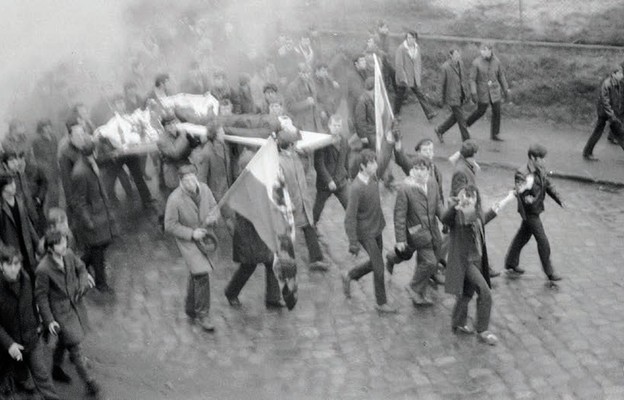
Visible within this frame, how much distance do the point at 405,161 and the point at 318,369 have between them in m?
4.21

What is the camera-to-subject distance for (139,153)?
1138 cm

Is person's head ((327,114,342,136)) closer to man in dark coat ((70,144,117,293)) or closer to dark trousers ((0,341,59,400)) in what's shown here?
man in dark coat ((70,144,117,293))

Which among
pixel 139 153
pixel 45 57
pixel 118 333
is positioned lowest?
pixel 118 333

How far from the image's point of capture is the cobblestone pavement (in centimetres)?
818

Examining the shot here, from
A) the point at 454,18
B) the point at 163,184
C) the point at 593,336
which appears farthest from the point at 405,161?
the point at 454,18

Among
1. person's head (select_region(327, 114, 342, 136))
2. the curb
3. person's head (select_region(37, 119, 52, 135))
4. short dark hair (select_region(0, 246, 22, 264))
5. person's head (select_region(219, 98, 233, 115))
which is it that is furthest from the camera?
the curb

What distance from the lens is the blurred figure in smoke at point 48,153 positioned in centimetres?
1036

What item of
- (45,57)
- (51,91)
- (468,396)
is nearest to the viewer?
(468,396)

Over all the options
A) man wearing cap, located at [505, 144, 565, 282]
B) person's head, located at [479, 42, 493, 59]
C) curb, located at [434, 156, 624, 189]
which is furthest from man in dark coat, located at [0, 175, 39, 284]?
person's head, located at [479, 42, 493, 59]

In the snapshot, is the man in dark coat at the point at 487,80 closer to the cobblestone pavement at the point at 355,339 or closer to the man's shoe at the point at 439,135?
the man's shoe at the point at 439,135

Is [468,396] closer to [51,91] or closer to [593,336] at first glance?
[593,336]

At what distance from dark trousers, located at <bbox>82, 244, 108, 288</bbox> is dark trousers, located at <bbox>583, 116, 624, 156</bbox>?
22.7 feet

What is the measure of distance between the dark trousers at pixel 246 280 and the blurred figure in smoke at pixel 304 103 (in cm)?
319

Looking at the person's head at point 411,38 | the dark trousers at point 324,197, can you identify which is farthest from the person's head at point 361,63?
the dark trousers at point 324,197
